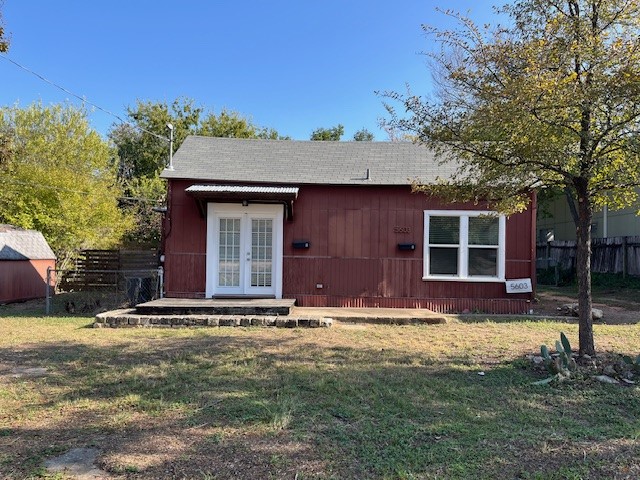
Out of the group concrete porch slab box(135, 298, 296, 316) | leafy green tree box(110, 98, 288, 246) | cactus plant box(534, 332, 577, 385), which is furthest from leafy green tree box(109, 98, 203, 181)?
cactus plant box(534, 332, 577, 385)

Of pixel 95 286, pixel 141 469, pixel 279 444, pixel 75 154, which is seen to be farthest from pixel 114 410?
pixel 75 154

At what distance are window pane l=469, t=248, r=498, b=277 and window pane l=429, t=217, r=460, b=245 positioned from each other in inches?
21.3

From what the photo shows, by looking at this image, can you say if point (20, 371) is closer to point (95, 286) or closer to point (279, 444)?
point (279, 444)

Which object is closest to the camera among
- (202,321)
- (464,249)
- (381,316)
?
(202,321)

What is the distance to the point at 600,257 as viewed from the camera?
1769 centimetres

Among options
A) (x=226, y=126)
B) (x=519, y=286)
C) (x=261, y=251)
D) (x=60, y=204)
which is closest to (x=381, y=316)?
(x=261, y=251)

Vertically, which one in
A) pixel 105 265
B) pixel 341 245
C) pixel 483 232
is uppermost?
pixel 483 232

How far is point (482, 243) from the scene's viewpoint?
10.8 metres

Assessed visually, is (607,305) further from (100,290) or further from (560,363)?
(100,290)

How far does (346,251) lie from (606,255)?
1199cm

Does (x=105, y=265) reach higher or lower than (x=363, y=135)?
lower

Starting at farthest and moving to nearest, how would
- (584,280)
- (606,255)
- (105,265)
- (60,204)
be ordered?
(606,255), (60,204), (105,265), (584,280)

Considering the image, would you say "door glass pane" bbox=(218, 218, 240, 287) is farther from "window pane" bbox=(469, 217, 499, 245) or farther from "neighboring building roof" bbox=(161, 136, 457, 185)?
"window pane" bbox=(469, 217, 499, 245)

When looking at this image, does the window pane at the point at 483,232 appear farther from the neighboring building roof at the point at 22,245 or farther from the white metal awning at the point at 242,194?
the neighboring building roof at the point at 22,245
